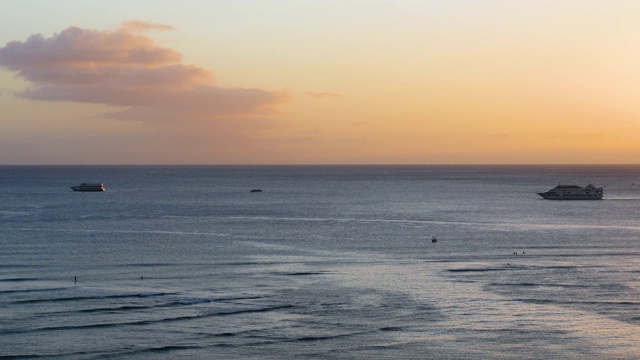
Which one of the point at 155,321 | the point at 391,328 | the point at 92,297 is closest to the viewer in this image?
the point at 391,328

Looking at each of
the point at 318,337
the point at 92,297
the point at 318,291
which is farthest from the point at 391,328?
the point at 92,297

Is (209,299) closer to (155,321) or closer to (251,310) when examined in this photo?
(251,310)

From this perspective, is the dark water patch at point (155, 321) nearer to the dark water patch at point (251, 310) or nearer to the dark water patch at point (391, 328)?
the dark water patch at point (251, 310)

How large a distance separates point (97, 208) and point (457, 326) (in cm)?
12760

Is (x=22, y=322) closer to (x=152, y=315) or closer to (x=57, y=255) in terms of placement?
(x=152, y=315)

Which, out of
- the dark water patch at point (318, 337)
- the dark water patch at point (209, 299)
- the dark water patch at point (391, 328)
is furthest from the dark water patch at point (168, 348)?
the dark water patch at point (391, 328)

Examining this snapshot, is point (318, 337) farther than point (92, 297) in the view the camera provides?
No

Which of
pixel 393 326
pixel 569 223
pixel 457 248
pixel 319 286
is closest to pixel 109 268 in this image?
pixel 319 286

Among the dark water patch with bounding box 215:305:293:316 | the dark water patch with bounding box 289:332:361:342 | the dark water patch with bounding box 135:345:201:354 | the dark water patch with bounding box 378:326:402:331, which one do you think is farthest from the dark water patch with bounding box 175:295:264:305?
the dark water patch with bounding box 378:326:402:331

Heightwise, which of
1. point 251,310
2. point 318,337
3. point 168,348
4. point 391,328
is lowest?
point 168,348

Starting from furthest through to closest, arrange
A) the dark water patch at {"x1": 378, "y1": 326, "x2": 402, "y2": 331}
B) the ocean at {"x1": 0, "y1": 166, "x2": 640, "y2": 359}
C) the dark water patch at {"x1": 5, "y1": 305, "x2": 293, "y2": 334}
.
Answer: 1. the dark water patch at {"x1": 378, "y1": 326, "x2": 402, "y2": 331}
2. the dark water patch at {"x1": 5, "y1": 305, "x2": 293, "y2": 334}
3. the ocean at {"x1": 0, "y1": 166, "x2": 640, "y2": 359}

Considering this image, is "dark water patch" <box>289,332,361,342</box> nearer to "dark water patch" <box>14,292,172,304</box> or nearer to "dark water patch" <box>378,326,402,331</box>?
"dark water patch" <box>378,326,402,331</box>

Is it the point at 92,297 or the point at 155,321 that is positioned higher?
the point at 92,297

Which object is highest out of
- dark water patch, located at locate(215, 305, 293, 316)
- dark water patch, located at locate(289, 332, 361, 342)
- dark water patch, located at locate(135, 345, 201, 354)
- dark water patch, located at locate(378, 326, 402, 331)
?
dark water patch, located at locate(215, 305, 293, 316)
